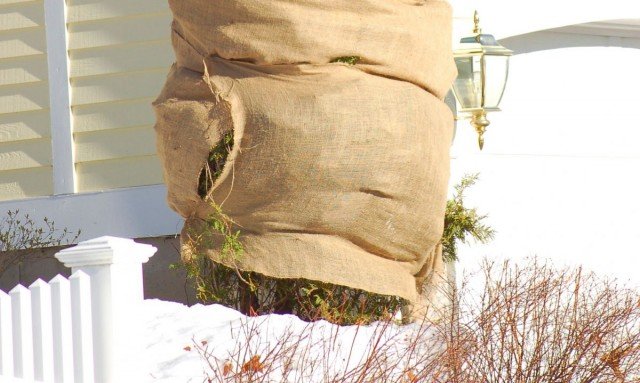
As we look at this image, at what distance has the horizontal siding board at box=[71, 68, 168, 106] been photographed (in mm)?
7223

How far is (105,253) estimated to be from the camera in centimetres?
435

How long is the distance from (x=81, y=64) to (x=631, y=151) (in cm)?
343

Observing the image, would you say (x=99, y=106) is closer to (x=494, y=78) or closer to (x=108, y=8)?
(x=108, y=8)

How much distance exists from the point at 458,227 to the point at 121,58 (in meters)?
2.49

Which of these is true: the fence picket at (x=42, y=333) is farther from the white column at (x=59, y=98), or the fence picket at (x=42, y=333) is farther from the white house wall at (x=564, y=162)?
the white column at (x=59, y=98)

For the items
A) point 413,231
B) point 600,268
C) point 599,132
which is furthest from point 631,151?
point 413,231

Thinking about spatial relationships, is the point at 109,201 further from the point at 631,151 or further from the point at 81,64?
the point at 631,151

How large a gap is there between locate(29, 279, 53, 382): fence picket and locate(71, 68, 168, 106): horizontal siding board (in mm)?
2915

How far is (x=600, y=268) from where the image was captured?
22.9 feet

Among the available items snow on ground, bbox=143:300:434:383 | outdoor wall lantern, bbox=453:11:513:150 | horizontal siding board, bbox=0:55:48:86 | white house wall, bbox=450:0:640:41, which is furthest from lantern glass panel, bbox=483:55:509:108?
horizontal siding board, bbox=0:55:48:86

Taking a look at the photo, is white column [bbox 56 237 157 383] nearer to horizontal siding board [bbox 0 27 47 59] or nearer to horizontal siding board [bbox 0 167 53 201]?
horizontal siding board [bbox 0 167 53 201]

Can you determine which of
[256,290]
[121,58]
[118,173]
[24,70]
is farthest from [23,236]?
[256,290]

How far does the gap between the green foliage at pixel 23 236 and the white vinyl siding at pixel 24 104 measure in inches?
6.9

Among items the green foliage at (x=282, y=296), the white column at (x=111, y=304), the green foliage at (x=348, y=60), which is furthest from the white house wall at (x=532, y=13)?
the white column at (x=111, y=304)
